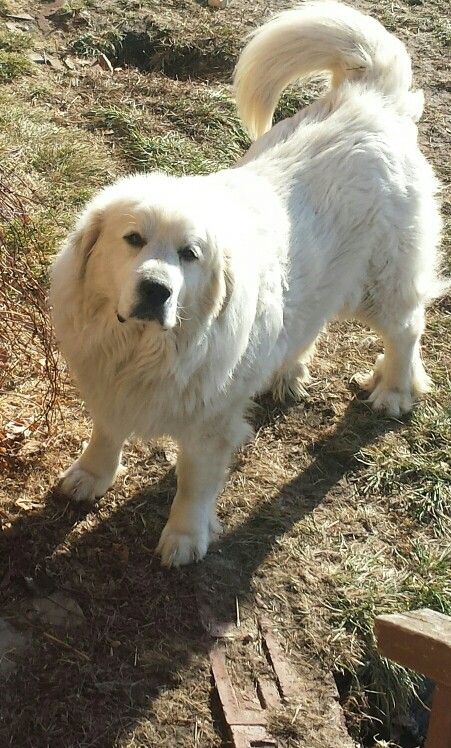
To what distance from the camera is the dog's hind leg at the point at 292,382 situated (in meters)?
4.44

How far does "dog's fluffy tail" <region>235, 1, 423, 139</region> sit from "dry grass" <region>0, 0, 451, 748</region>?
4.67 ft

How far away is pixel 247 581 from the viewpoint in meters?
3.54

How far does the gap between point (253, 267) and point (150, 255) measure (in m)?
0.55

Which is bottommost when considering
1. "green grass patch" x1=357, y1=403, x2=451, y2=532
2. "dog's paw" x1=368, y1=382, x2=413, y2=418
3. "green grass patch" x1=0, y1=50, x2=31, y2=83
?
"green grass patch" x1=357, y1=403, x2=451, y2=532

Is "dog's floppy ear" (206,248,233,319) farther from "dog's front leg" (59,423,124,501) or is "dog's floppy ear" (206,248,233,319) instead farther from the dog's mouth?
"dog's front leg" (59,423,124,501)

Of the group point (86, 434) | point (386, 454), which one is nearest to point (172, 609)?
point (86, 434)

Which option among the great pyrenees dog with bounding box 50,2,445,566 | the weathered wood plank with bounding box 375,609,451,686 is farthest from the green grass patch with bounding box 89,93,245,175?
the weathered wood plank with bounding box 375,609,451,686

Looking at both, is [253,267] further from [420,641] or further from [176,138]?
[176,138]

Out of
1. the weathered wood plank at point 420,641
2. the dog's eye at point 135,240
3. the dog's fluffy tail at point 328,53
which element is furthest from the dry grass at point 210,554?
the dog's fluffy tail at point 328,53

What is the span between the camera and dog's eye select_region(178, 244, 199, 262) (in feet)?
9.36

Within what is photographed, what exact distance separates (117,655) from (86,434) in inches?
47.8

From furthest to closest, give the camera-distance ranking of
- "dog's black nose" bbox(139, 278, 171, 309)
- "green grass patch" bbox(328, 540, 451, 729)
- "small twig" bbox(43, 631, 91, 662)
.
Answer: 1. "green grass patch" bbox(328, 540, 451, 729)
2. "small twig" bbox(43, 631, 91, 662)
3. "dog's black nose" bbox(139, 278, 171, 309)

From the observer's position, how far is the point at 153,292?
270 cm

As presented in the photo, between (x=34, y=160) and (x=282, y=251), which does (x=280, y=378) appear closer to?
(x=282, y=251)
